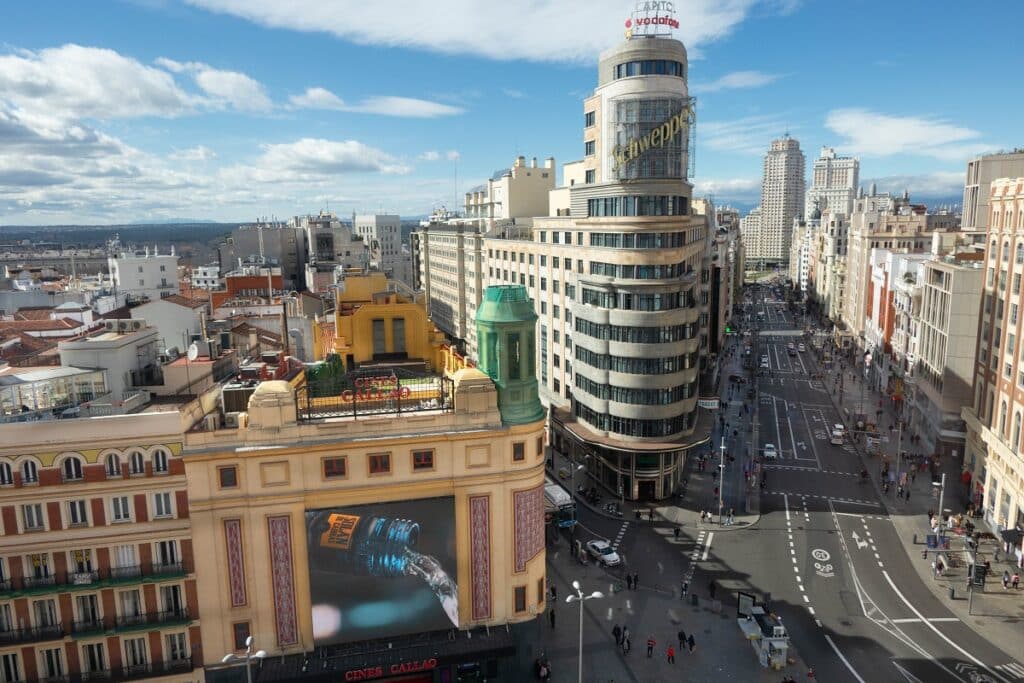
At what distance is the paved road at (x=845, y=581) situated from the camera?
4188 cm

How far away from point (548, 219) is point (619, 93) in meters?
18.7

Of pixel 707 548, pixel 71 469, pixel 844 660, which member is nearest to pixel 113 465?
pixel 71 469

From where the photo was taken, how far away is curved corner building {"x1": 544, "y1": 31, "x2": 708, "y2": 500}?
62406 millimetres

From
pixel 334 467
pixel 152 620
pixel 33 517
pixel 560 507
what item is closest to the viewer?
pixel 33 517

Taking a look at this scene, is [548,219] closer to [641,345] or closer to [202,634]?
[641,345]

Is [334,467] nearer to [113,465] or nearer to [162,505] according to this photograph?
[162,505]

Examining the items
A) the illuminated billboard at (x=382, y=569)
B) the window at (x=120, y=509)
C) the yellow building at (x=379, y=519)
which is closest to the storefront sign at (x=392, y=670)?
the yellow building at (x=379, y=519)

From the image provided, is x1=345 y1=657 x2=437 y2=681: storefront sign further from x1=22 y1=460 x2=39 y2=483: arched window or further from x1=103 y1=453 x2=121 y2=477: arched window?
x1=22 y1=460 x2=39 y2=483: arched window

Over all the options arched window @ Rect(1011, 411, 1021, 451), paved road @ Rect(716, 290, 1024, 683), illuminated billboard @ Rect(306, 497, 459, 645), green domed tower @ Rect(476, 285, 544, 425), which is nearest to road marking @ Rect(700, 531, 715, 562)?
paved road @ Rect(716, 290, 1024, 683)

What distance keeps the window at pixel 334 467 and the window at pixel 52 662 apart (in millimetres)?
15886

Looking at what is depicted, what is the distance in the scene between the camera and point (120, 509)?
114 feet

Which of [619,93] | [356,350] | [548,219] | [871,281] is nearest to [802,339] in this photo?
[871,281]

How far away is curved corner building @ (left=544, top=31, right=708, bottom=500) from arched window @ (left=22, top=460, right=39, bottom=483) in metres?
45.1

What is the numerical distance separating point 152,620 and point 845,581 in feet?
153
